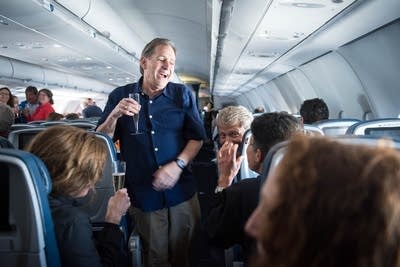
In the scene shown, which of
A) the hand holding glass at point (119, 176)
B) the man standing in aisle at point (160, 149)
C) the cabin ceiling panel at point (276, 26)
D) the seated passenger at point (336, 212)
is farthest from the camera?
the cabin ceiling panel at point (276, 26)

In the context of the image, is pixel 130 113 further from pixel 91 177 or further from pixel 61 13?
pixel 61 13

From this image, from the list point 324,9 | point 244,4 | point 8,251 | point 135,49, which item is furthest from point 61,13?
point 135,49

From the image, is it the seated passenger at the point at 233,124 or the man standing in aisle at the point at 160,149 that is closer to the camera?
the man standing in aisle at the point at 160,149

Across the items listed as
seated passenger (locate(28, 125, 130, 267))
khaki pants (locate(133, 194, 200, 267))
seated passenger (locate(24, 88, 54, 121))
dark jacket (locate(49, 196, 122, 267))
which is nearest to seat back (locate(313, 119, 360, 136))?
khaki pants (locate(133, 194, 200, 267))

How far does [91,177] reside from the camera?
200cm

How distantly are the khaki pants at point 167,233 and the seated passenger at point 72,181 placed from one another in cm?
58

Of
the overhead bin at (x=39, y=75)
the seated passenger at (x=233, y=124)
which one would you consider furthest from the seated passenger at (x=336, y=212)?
the overhead bin at (x=39, y=75)

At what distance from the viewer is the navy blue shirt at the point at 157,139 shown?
2.63 metres

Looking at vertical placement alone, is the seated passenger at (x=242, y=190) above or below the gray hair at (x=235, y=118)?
below

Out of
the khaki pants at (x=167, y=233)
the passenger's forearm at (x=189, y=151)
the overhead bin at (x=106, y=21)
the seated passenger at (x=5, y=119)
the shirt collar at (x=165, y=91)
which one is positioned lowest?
the khaki pants at (x=167, y=233)

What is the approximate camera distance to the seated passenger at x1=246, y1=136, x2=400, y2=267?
0.79 metres

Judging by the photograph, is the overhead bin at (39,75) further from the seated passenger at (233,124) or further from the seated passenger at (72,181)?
the seated passenger at (72,181)

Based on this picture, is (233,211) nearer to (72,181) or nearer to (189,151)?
(189,151)

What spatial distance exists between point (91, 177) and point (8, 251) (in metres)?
0.49
